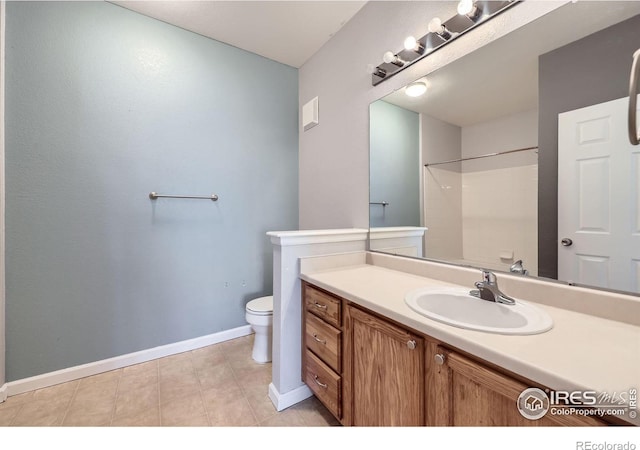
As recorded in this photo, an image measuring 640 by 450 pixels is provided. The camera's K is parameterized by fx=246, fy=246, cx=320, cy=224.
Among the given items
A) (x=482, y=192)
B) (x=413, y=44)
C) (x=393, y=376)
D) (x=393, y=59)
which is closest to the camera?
(x=393, y=376)

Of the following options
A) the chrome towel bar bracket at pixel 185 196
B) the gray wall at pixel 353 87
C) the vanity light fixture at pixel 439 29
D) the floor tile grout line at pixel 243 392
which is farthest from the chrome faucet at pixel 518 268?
the chrome towel bar bracket at pixel 185 196

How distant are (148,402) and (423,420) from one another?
1.49 meters

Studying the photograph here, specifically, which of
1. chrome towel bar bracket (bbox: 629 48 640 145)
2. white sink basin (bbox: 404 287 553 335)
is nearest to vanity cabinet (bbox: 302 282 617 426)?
white sink basin (bbox: 404 287 553 335)

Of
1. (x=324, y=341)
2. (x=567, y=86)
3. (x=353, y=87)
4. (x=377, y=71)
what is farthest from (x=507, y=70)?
(x=324, y=341)

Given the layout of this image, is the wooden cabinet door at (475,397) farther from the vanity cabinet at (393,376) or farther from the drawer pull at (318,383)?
the drawer pull at (318,383)

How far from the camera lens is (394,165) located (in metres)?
1.55

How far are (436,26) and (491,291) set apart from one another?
1220mm

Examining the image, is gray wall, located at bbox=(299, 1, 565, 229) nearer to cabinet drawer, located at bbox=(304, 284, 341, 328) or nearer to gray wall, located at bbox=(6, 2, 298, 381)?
gray wall, located at bbox=(6, 2, 298, 381)

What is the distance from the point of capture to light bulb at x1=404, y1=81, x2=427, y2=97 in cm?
136

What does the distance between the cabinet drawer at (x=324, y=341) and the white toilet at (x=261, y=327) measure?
1.63ft

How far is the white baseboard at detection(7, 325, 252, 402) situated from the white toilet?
1.24ft

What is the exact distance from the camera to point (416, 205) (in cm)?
145

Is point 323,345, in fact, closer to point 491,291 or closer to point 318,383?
point 318,383
